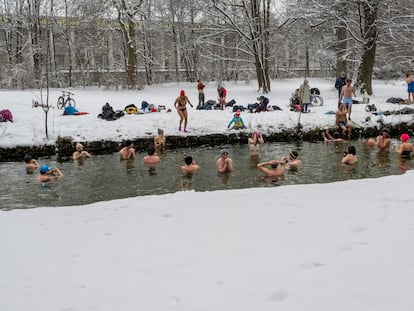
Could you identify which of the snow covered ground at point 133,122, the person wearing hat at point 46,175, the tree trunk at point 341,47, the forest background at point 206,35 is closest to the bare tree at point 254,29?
the forest background at point 206,35

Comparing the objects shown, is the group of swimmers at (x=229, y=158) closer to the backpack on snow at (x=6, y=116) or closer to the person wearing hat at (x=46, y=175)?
→ the person wearing hat at (x=46, y=175)

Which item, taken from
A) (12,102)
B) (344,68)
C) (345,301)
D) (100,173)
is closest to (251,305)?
(345,301)

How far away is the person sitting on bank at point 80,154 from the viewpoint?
45.3 ft

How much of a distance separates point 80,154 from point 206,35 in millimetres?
16313

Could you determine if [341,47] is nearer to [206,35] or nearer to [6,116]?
[206,35]

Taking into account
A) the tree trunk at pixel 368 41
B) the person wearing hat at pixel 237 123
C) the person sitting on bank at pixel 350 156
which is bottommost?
the person sitting on bank at pixel 350 156

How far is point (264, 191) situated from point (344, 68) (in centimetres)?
2411

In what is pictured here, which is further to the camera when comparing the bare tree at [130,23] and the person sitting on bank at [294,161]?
the bare tree at [130,23]

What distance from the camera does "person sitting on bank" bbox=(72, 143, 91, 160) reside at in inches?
544

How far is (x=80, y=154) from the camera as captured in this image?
14.0 metres

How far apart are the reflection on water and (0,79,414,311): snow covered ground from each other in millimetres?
3394

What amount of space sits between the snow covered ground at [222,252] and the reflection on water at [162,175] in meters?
3.39

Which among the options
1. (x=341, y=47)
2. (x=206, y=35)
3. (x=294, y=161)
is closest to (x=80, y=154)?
(x=294, y=161)

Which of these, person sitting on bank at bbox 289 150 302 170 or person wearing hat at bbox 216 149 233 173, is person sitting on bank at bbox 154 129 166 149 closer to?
person wearing hat at bbox 216 149 233 173
